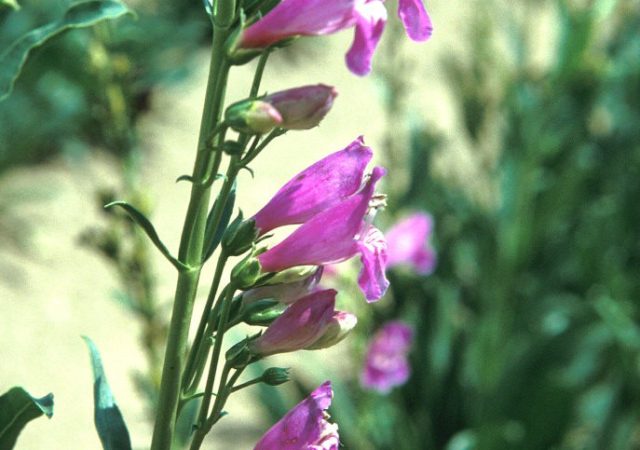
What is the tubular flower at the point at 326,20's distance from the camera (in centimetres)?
103

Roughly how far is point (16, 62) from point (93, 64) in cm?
104

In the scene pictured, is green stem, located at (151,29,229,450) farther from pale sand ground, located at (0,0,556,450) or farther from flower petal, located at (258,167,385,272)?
pale sand ground, located at (0,0,556,450)

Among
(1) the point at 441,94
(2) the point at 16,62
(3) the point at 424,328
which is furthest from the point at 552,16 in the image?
(2) the point at 16,62

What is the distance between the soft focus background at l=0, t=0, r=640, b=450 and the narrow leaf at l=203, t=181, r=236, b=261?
901 millimetres

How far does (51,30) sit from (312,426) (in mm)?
585

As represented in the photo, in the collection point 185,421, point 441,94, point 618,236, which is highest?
→ point 441,94

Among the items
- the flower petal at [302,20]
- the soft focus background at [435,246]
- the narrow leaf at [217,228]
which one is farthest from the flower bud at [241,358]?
the soft focus background at [435,246]

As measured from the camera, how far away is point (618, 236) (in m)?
4.01

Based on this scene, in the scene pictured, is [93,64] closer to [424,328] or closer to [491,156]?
[424,328]

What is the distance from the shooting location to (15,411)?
4.13 feet

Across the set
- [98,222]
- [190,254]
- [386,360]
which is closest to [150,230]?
[190,254]

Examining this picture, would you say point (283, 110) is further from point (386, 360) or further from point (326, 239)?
point (386, 360)

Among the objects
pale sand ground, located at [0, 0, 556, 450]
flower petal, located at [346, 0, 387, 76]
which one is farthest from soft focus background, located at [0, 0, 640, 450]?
flower petal, located at [346, 0, 387, 76]

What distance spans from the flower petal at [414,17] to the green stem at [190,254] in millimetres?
179
